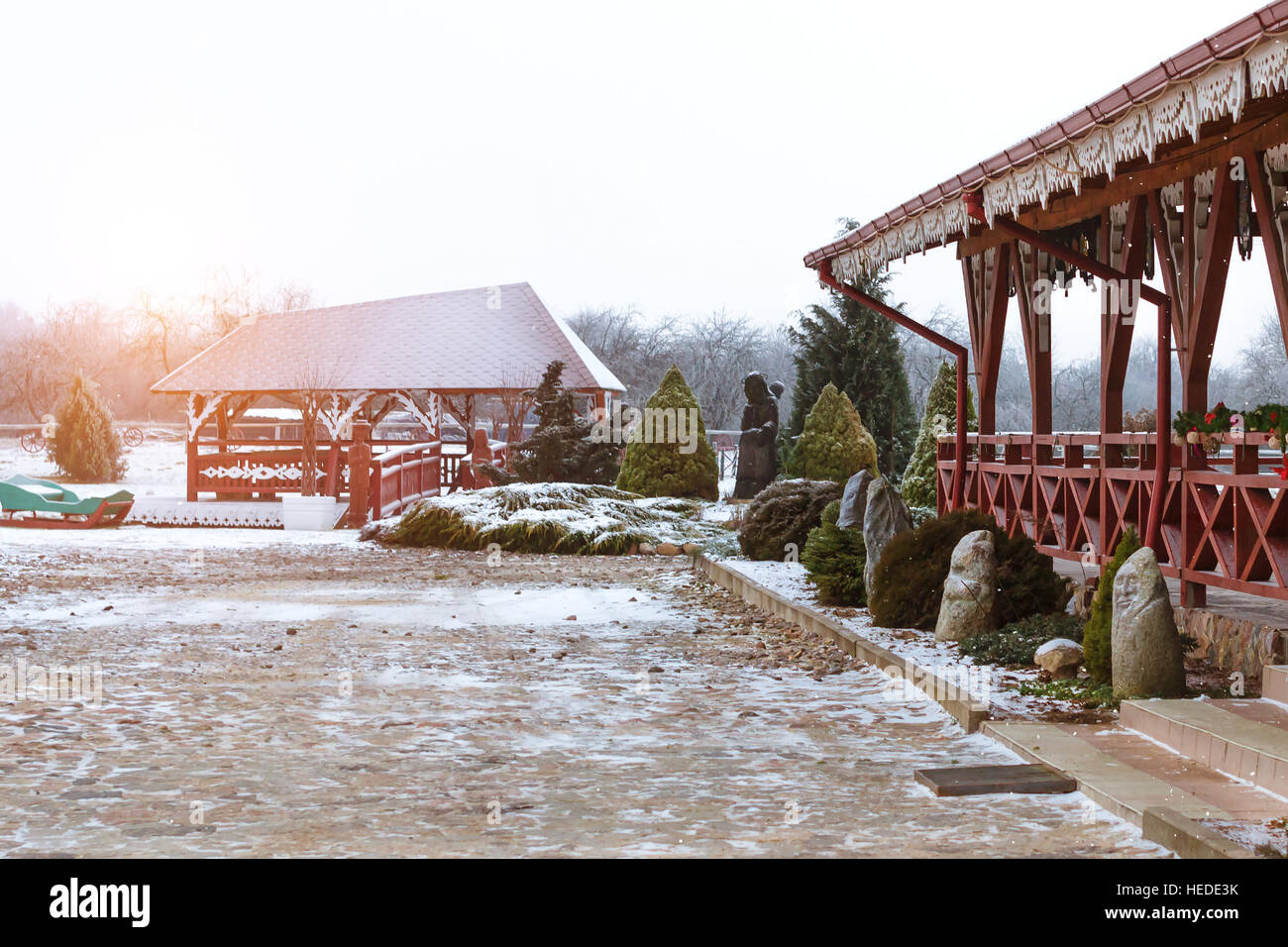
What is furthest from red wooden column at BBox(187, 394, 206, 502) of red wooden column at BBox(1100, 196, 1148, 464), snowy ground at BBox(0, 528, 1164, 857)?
red wooden column at BBox(1100, 196, 1148, 464)

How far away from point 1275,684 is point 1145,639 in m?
0.66

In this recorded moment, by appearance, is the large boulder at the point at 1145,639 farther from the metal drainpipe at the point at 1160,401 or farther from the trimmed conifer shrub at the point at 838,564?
the trimmed conifer shrub at the point at 838,564

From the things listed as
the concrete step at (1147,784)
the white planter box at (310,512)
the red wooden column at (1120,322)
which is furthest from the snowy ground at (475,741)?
the white planter box at (310,512)

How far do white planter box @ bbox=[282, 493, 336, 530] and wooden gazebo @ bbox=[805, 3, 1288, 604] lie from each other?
12920 mm

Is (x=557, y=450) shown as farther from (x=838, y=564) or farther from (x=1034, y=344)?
(x=1034, y=344)

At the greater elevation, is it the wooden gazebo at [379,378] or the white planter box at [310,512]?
the wooden gazebo at [379,378]


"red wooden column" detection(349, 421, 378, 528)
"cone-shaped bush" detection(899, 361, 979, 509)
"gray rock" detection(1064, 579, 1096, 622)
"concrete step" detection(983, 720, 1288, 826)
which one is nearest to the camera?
"concrete step" detection(983, 720, 1288, 826)

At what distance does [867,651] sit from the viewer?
9078 millimetres

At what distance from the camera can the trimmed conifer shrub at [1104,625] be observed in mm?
7445

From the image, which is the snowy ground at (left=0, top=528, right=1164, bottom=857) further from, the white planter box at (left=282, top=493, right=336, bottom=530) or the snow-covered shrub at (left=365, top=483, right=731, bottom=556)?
the white planter box at (left=282, top=493, right=336, bottom=530)

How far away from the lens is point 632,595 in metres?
13.9

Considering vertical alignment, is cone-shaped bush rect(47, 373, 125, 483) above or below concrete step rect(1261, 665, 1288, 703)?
above

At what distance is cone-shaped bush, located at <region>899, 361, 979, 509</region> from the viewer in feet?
64.0

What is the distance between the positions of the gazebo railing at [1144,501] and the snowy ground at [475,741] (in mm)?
2213
